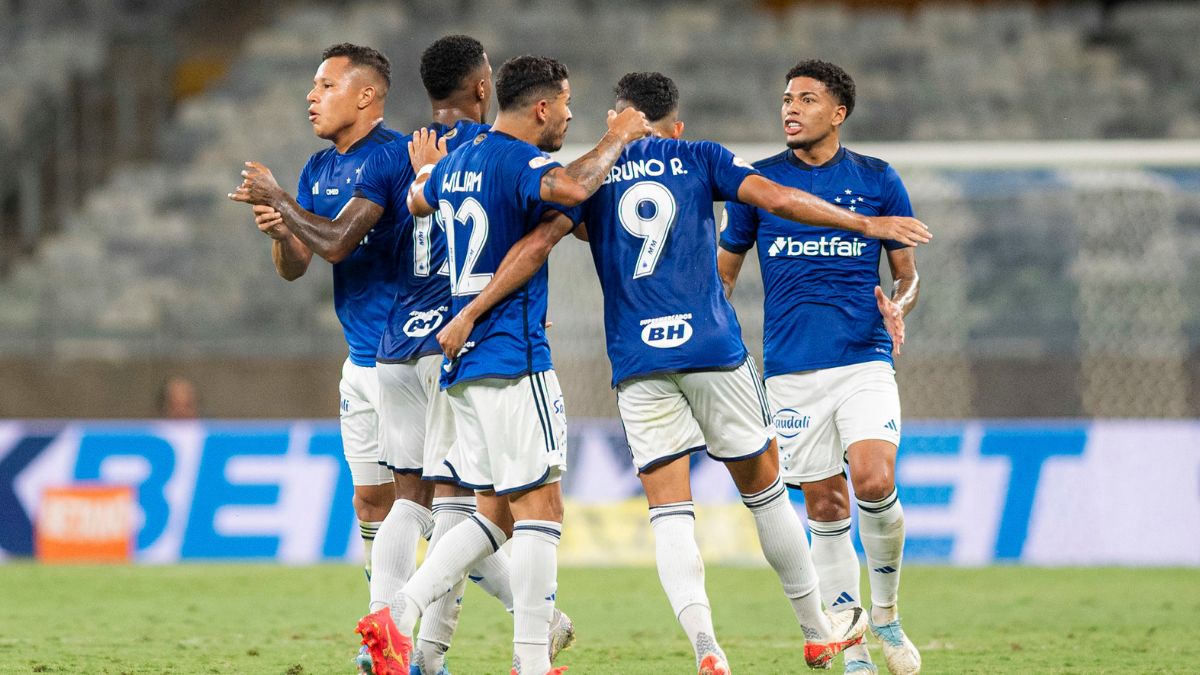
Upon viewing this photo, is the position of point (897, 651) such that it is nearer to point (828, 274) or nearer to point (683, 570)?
point (683, 570)

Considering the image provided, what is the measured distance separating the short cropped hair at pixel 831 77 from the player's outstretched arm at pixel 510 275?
5.66 ft

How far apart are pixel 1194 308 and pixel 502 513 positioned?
11367mm

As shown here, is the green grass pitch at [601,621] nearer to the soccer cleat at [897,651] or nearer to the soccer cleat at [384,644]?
the soccer cleat at [897,651]

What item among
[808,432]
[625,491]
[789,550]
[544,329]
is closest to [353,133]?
[544,329]

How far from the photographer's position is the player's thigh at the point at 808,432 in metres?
7.02

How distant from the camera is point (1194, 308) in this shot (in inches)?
616

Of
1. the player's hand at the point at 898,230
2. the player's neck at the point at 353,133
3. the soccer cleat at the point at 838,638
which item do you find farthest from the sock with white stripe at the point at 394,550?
the player's hand at the point at 898,230

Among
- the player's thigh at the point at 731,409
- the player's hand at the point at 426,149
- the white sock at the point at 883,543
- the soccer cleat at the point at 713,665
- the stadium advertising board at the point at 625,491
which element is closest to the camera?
the soccer cleat at the point at 713,665

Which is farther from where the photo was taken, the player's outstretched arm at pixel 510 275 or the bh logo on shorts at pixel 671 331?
the bh logo on shorts at pixel 671 331

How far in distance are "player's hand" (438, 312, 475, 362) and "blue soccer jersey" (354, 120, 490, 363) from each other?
20.8 inches

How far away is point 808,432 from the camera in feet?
23.1

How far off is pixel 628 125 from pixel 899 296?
160cm

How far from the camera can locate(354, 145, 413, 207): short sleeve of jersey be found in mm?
6660

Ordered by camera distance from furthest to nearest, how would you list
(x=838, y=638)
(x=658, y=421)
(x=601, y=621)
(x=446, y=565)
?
(x=601, y=621) < (x=838, y=638) < (x=658, y=421) < (x=446, y=565)
